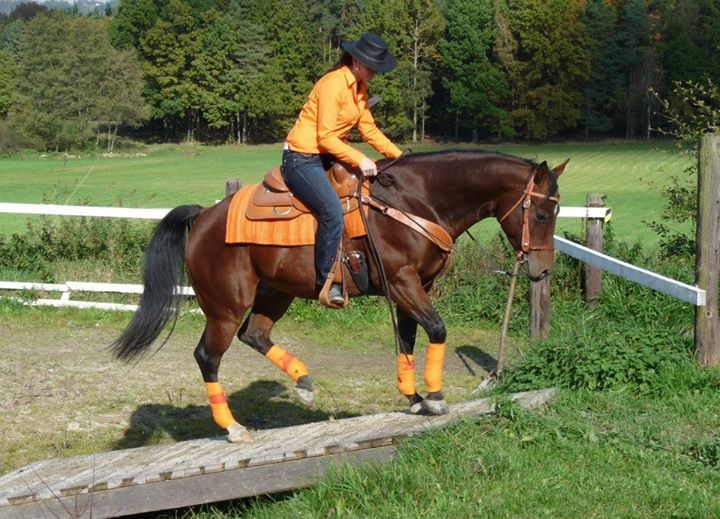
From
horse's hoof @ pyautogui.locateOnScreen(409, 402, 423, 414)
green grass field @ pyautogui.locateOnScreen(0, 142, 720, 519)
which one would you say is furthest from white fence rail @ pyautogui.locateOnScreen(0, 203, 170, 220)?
horse's hoof @ pyautogui.locateOnScreen(409, 402, 423, 414)

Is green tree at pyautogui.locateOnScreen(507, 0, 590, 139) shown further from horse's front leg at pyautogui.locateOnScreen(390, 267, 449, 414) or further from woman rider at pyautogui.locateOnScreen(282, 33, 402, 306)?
horse's front leg at pyautogui.locateOnScreen(390, 267, 449, 414)

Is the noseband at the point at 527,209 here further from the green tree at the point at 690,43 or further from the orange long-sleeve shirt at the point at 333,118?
the green tree at the point at 690,43

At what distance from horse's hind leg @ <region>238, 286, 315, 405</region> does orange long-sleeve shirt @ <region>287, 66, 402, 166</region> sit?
1.17 metres

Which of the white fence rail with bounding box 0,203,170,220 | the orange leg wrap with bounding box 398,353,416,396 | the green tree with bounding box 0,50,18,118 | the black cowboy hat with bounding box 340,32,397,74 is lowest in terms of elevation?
the orange leg wrap with bounding box 398,353,416,396

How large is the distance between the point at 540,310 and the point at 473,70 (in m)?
69.1

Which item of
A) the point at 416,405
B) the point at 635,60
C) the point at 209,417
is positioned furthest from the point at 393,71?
the point at 416,405

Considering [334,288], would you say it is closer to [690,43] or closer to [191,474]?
[191,474]

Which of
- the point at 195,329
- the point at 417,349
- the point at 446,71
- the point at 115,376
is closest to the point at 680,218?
the point at 417,349

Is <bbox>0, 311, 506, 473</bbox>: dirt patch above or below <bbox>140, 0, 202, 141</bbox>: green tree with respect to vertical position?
below

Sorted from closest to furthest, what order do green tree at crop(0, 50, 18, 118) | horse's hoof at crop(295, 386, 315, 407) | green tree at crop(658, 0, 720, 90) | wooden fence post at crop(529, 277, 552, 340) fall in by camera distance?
horse's hoof at crop(295, 386, 315, 407), wooden fence post at crop(529, 277, 552, 340), green tree at crop(658, 0, 720, 90), green tree at crop(0, 50, 18, 118)

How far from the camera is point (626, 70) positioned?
77875mm

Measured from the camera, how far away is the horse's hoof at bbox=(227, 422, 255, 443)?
20.0 feet

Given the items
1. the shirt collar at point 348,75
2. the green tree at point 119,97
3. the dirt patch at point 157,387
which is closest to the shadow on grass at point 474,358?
the dirt patch at point 157,387

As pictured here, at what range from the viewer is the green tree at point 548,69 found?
74.6 meters
